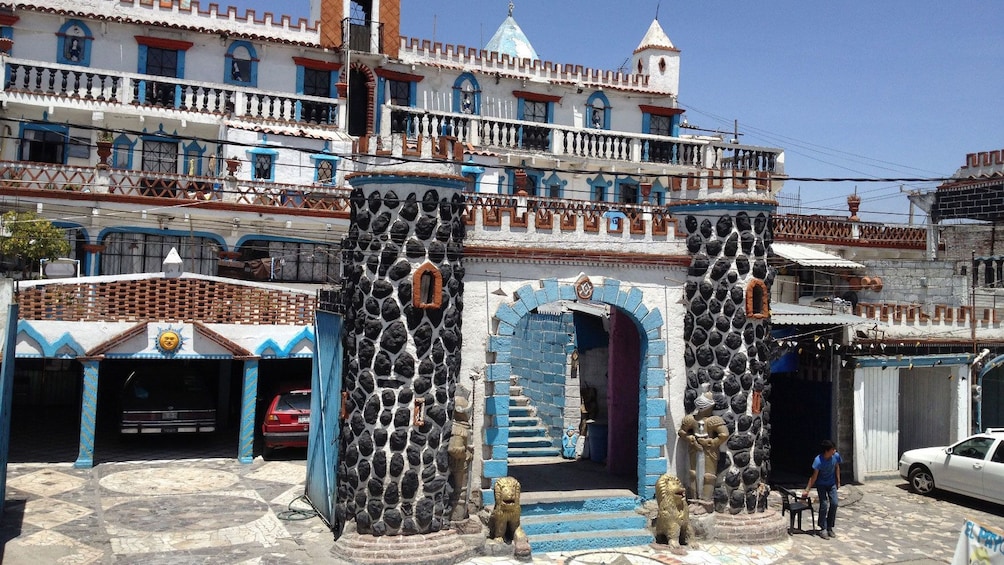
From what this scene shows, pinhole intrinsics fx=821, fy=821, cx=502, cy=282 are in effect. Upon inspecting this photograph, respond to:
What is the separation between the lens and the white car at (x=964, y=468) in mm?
15430

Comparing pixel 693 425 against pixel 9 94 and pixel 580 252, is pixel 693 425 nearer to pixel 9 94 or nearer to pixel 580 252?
pixel 580 252

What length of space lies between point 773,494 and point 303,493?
848 cm

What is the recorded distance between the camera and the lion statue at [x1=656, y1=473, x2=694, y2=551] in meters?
12.7

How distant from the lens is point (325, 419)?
1348cm

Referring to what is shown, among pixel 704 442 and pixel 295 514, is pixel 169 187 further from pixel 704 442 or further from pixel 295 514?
pixel 704 442

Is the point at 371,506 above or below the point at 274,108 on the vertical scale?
below

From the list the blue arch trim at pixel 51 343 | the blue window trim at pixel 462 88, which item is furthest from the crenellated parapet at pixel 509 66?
the blue arch trim at pixel 51 343

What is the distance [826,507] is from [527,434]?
658 centimetres

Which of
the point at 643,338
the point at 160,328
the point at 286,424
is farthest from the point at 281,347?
the point at 643,338

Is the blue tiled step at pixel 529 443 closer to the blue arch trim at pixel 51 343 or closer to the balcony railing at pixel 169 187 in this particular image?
the balcony railing at pixel 169 187

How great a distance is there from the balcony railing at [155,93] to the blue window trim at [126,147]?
129 centimetres

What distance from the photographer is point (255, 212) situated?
21266 mm

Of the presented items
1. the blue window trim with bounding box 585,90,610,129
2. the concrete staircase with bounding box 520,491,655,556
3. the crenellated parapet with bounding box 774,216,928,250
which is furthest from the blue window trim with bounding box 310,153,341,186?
the crenellated parapet with bounding box 774,216,928,250

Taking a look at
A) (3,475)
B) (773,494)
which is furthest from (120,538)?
(773,494)
